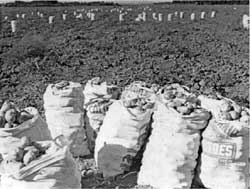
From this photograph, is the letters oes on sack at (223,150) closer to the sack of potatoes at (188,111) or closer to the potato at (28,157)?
the sack of potatoes at (188,111)

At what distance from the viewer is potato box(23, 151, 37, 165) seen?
266cm

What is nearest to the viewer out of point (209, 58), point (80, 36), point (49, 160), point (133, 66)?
point (49, 160)

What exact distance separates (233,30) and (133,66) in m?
7.93

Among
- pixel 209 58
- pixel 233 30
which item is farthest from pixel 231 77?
pixel 233 30

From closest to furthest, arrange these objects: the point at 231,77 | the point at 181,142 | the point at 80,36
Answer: the point at 181,142 < the point at 231,77 < the point at 80,36

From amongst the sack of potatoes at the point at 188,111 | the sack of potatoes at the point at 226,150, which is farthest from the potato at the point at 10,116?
the sack of potatoes at the point at 226,150

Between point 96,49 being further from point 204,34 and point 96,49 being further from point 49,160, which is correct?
point 49,160

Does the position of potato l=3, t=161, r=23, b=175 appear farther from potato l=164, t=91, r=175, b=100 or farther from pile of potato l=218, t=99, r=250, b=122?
pile of potato l=218, t=99, r=250, b=122

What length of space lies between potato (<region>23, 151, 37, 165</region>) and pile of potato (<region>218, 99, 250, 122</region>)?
4.85ft

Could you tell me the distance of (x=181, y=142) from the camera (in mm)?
3238

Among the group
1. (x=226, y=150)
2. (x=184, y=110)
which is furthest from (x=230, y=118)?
(x=184, y=110)

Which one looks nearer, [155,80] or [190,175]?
[190,175]

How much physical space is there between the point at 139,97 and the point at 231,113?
89 cm

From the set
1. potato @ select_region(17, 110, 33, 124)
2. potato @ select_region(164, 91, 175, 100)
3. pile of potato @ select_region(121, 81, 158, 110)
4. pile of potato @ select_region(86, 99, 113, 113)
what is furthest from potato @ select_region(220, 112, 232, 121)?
potato @ select_region(17, 110, 33, 124)
